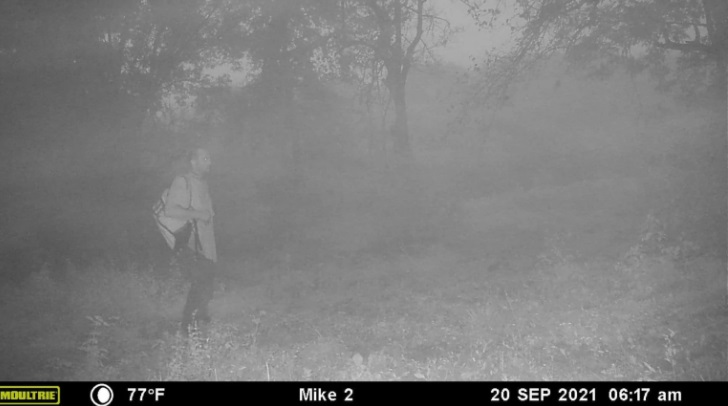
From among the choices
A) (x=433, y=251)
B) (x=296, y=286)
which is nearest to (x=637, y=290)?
(x=433, y=251)

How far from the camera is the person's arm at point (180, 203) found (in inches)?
234

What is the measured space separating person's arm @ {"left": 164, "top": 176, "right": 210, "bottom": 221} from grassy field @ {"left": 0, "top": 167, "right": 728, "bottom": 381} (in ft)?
4.97

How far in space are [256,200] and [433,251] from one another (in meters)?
6.62

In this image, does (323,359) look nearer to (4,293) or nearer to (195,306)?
(195,306)

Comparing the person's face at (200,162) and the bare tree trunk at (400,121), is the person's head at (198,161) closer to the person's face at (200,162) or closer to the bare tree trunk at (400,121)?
the person's face at (200,162)

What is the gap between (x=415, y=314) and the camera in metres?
6.93

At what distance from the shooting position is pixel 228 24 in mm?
12805

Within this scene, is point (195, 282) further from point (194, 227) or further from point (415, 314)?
point (415, 314)
